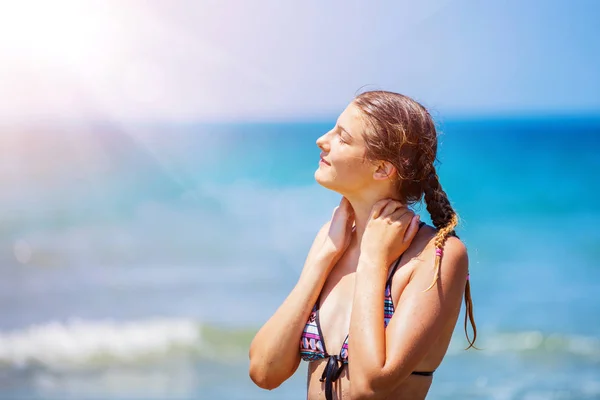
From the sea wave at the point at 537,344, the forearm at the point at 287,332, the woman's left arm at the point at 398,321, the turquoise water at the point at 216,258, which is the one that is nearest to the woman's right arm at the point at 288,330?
the forearm at the point at 287,332

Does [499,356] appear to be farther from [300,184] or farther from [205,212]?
[300,184]

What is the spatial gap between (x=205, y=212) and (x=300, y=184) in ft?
8.84

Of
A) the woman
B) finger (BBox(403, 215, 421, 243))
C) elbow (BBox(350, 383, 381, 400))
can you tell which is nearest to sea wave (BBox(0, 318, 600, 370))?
the woman

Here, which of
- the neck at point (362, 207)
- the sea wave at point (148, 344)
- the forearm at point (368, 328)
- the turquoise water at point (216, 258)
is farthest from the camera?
the sea wave at point (148, 344)

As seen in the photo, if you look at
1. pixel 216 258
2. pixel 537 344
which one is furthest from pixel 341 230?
pixel 216 258

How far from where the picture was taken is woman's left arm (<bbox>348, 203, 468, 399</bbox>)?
2357 millimetres

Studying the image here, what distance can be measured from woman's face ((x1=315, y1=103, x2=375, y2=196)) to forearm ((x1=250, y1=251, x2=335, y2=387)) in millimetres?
259

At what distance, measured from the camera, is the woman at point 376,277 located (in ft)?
7.82

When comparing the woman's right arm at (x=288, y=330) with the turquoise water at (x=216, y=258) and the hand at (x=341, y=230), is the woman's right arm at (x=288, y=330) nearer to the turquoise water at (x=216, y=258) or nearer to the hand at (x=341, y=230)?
the hand at (x=341, y=230)

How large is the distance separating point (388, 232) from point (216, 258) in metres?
9.55

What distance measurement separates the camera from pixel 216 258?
11.9 meters

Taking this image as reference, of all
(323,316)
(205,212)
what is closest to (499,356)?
(323,316)

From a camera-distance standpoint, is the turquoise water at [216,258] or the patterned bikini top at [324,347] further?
the turquoise water at [216,258]

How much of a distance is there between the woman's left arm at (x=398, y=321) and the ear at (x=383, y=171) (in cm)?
29
